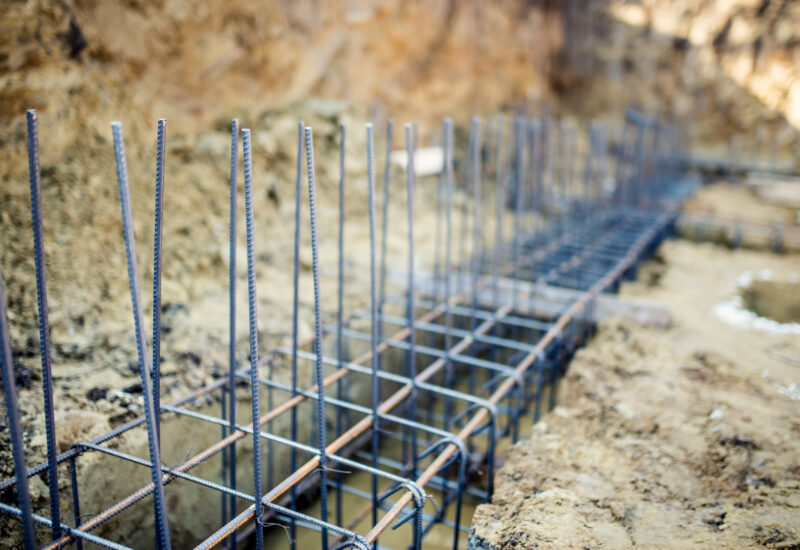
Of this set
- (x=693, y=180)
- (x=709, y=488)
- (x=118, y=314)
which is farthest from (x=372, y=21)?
(x=693, y=180)

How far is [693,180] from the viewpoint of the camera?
49.6 ft

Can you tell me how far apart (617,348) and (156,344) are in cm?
448

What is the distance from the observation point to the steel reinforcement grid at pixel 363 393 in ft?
8.94

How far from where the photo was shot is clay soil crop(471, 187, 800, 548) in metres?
3.32

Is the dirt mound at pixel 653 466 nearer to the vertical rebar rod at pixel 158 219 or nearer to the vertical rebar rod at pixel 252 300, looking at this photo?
the vertical rebar rod at pixel 252 300

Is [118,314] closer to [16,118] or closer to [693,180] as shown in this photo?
[16,118]

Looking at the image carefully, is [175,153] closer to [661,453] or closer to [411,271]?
[411,271]

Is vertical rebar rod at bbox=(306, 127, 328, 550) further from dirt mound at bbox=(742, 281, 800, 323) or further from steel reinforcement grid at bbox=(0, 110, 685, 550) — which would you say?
dirt mound at bbox=(742, 281, 800, 323)

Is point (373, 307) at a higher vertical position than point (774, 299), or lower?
higher

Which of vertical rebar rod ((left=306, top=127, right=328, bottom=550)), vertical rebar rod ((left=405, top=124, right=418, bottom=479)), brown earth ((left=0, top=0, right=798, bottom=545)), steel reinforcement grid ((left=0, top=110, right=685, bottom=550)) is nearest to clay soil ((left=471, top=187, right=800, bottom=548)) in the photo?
steel reinforcement grid ((left=0, top=110, right=685, bottom=550))

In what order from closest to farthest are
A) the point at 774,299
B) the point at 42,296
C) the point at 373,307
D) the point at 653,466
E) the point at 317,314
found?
the point at 42,296 → the point at 317,314 → the point at 373,307 → the point at 653,466 → the point at 774,299

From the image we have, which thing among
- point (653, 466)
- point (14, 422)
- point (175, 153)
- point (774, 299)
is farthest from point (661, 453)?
point (175, 153)

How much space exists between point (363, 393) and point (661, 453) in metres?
3.24

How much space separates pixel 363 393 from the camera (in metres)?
6.43
